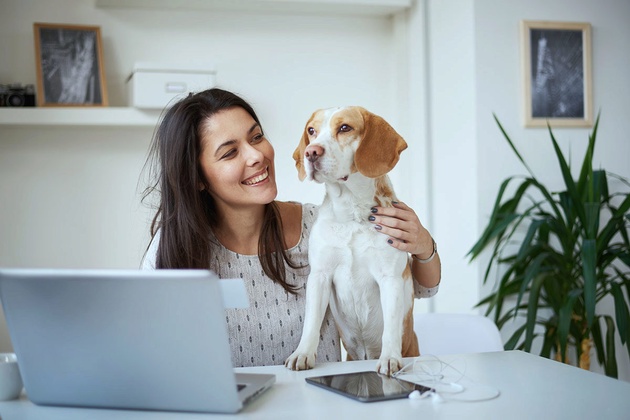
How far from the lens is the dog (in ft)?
4.57

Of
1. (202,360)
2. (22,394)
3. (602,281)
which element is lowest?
(602,281)

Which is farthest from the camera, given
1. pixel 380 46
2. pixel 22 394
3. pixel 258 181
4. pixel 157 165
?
pixel 380 46

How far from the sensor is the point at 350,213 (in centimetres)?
142

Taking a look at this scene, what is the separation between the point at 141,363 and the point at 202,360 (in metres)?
0.10

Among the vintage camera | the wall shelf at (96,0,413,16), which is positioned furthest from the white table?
the wall shelf at (96,0,413,16)

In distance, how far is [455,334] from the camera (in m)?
1.84

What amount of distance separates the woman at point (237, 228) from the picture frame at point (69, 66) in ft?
4.88

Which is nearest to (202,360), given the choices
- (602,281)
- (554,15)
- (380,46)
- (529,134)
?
(602,281)

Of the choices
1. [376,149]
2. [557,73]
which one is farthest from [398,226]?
[557,73]

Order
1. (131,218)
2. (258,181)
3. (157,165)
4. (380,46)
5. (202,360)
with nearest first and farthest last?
1. (202,360)
2. (258,181)
3. (157,165)
4. (131,218)
5. (380,46)

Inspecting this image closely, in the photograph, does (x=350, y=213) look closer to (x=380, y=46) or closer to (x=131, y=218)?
(x=131, y=218)

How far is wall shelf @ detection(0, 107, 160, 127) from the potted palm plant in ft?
5.23

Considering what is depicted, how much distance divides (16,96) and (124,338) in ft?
7.99

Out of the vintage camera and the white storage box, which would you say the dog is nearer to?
the white storage box
